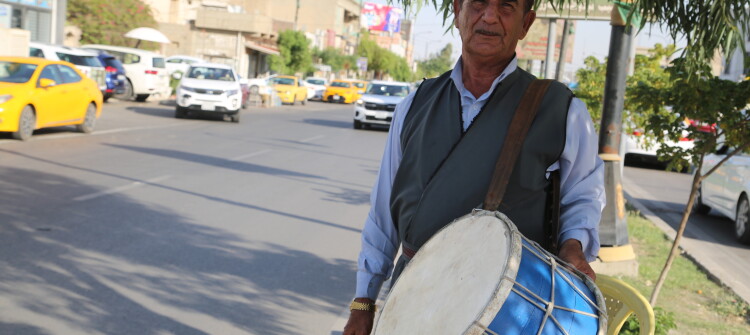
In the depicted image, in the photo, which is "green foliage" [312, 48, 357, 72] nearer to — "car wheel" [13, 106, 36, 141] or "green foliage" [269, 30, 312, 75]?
"green foliage" [269, 30, 312, 75]

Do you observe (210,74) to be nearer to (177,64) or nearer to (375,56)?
(177,64)

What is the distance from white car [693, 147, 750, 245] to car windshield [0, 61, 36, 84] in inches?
461

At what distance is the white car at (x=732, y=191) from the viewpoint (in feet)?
38.8

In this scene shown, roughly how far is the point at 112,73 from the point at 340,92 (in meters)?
27.1

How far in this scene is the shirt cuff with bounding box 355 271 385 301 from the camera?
9.98 feet

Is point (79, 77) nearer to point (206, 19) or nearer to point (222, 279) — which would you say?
point (222, 279)

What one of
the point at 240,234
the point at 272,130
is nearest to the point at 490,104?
the point at 240,234

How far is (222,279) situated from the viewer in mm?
7000

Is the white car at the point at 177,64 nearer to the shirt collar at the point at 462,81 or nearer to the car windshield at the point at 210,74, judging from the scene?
the car windshield at the point at 210,74

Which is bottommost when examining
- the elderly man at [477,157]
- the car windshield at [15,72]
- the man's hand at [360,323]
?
the man's hand at [360,323]

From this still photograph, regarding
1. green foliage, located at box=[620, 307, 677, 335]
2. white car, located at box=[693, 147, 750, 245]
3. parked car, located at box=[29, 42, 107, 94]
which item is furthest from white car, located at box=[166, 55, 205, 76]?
green foliage, located at box=[620, 307, 677, 335]

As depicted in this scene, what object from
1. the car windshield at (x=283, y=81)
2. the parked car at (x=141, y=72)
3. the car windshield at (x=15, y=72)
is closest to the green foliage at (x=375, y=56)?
the car windshield at (x=283, y=81)

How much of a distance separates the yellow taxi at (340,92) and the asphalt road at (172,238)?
37.8 m

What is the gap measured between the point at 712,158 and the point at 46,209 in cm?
958
